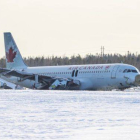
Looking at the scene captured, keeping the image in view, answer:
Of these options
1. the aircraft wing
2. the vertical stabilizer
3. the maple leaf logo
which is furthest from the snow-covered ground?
the maple leaf logo

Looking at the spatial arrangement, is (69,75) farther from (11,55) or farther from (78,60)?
(78,60)

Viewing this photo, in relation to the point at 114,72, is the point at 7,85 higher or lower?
lower

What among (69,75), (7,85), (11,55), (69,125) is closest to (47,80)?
(69,75)

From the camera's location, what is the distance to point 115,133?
19.9m

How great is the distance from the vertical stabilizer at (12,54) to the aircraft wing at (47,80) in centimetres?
495

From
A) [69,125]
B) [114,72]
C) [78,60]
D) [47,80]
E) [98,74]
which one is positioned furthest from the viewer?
[78,60]

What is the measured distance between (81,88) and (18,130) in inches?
2030

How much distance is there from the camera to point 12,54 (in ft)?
266

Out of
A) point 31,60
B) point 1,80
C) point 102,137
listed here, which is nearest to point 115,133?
point 102,137

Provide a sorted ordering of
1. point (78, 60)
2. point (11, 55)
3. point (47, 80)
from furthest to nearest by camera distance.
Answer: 1. point (78, 60)
2. point (11, 55)
3. point (47, 80)

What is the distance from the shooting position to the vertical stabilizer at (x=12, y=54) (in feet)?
263

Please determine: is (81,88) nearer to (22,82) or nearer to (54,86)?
(54,86)

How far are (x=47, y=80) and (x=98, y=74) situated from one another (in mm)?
8529

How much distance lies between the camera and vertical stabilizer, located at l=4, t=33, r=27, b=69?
8031 centimetres
